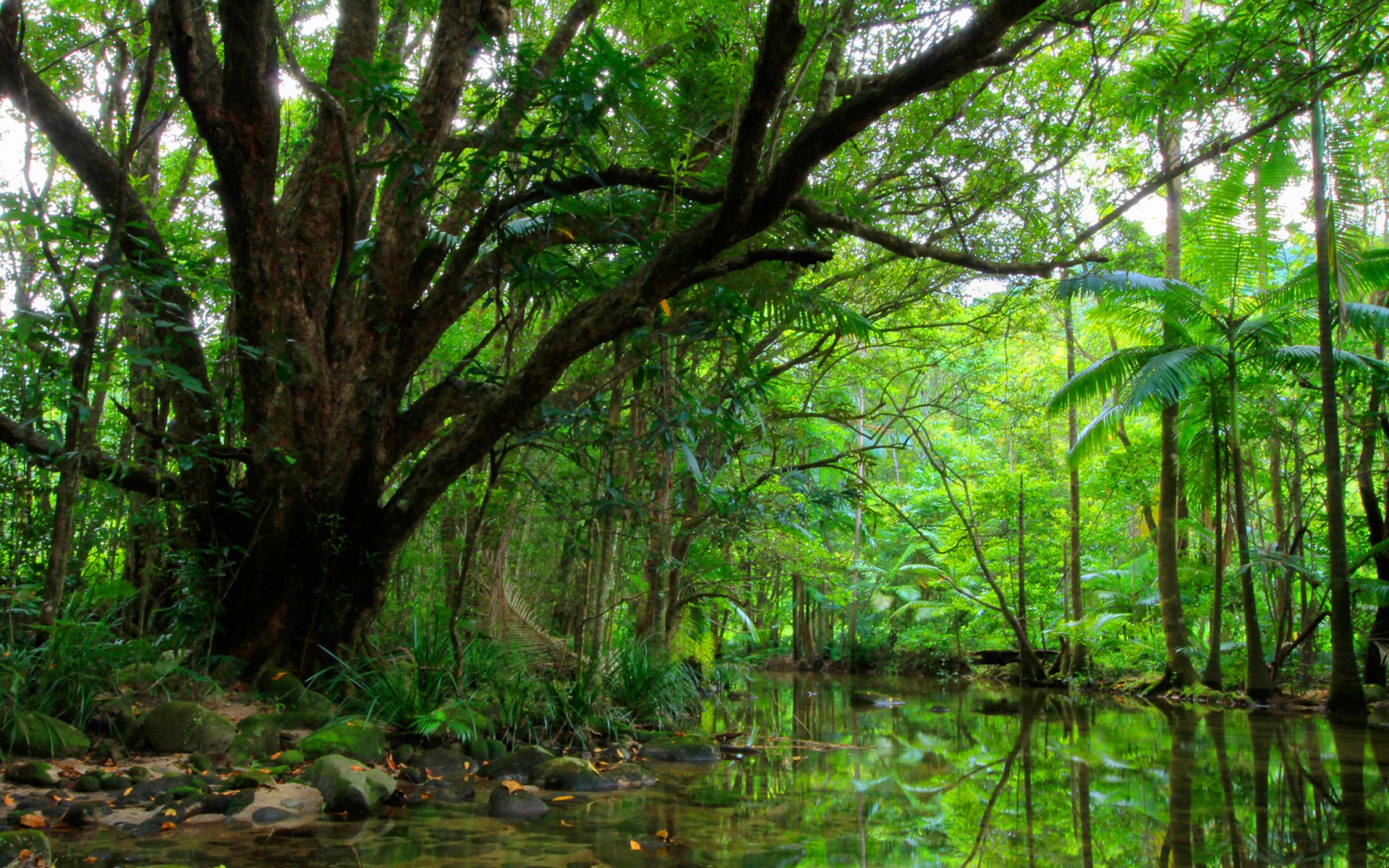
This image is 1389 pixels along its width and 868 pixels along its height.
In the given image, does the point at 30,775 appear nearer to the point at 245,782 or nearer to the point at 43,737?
the point at 43,737

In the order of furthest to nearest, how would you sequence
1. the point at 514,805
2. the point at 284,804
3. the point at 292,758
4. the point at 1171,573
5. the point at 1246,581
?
the point at 1171,573
the point at 1246,581
the point at 292,758
the point at 514,805
the point at 284,804

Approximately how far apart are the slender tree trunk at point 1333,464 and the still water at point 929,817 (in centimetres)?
178

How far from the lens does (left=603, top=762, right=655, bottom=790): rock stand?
4570mm

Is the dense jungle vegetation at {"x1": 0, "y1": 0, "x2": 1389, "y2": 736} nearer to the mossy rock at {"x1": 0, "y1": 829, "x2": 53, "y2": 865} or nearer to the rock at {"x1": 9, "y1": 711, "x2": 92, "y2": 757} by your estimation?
the rock at {"x1": 9, "y1": 711, "x2": 92, "y2": 757}

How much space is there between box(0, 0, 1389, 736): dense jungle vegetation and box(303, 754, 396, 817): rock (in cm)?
91

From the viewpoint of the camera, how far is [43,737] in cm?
370

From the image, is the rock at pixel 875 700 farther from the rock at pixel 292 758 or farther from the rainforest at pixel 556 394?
the rock at pixel 292 758

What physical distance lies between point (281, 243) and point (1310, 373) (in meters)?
10.9

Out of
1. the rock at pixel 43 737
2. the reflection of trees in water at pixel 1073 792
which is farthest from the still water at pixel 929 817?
the rock at pixel 43 737

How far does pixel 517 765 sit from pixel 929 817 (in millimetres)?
2150

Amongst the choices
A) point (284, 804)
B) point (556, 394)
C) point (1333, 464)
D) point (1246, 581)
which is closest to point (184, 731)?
point (284, 804)

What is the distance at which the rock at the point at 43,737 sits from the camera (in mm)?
3641

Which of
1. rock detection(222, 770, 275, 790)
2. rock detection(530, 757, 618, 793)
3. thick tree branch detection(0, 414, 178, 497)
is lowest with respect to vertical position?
rock detection(530, 757, 618, 793)

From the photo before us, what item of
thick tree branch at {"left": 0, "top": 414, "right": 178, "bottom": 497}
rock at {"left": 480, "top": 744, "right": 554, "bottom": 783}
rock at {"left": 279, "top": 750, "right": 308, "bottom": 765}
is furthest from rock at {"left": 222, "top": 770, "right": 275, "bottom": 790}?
thick tree branch at {"left": 0, "top": 414, "right": 178, "bottom": 497}
